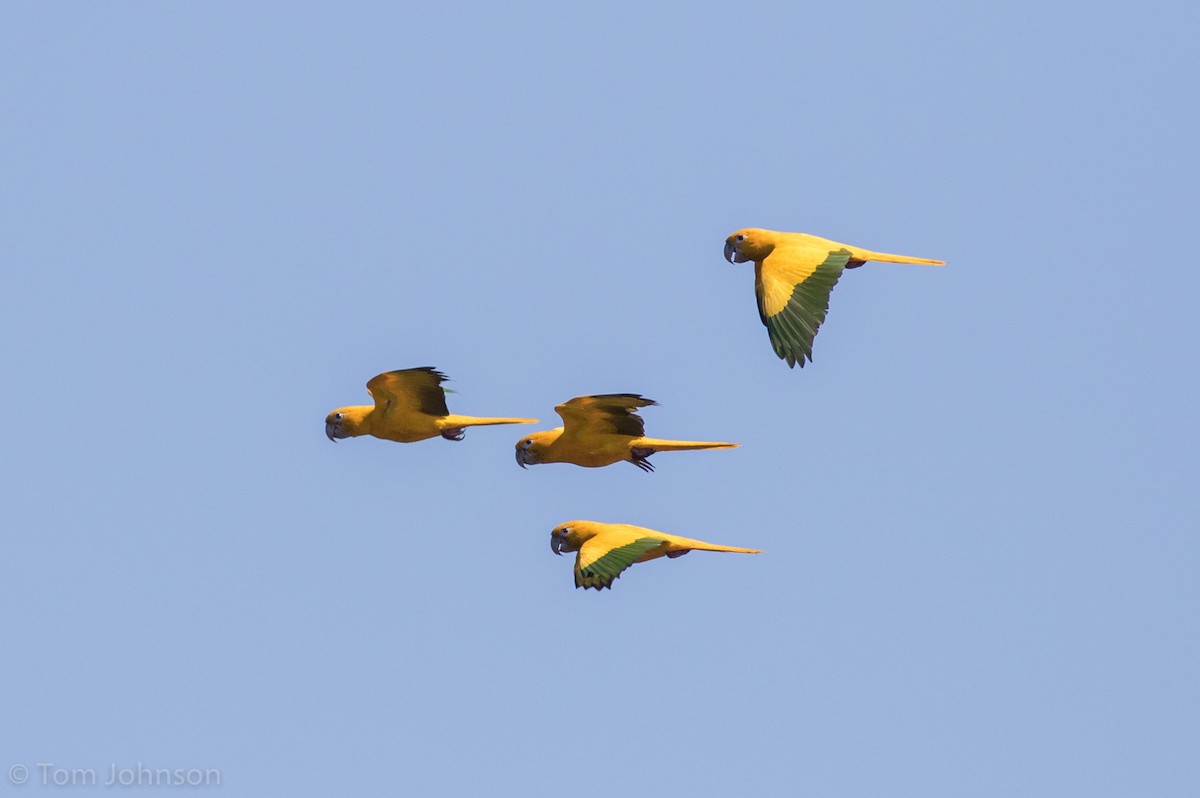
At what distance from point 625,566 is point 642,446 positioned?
8.06 ft

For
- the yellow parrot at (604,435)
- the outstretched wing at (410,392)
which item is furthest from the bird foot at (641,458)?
the outstretched wing at (410,392)

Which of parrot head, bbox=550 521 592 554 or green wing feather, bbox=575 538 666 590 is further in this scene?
parrot head, bbox=550 521 592 554

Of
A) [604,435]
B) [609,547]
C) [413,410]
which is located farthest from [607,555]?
[413,410]

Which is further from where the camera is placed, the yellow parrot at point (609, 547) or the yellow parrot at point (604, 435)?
the yellow parrot at point (604, 435)

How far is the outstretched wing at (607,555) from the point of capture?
34.2 metres

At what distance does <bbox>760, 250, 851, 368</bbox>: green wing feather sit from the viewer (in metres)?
34.2

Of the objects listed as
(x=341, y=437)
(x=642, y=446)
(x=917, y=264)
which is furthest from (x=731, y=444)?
(x=341, y=437)

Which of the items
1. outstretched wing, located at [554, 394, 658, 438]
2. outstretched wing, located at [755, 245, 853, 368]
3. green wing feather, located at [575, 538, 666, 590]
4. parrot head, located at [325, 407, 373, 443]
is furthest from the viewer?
parrot head, located at [325, 407, 373, 443]

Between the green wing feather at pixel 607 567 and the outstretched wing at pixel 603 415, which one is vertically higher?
the outstretched wing at pixel 603 415

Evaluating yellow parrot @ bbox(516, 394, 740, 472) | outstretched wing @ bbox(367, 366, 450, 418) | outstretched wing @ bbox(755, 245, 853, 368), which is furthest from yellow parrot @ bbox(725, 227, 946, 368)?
outstretched wing @ bbox(367, 366, 450, 418)

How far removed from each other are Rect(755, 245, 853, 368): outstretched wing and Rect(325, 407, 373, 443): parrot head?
20.9 feet

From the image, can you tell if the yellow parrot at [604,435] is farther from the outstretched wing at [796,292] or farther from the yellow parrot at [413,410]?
the outstretched wing at [796,292]

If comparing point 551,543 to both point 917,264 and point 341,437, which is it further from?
point 917,264

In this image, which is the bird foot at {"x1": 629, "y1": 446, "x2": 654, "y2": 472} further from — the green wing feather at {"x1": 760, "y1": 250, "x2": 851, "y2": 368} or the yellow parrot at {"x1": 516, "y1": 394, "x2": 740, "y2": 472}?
the green wing feather at {"x1": 760, "y1": 250, "x2": 851, "y2": 368}
